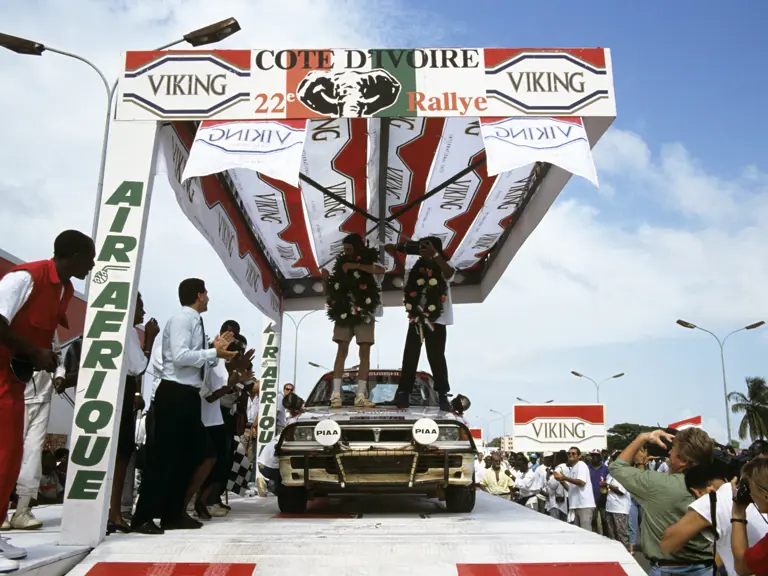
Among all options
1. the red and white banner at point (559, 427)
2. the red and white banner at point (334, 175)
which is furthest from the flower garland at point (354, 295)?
the red and white banner at point (559, 427)

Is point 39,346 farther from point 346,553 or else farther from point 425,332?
point 425,332

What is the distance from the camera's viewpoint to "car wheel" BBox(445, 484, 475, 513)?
575cm

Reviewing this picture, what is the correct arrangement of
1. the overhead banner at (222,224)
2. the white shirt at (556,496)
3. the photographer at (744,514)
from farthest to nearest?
the white shirt at (556,496)
the overhead banner at (222,224)
the photographer at (744,514)

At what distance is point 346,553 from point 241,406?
3.63 m

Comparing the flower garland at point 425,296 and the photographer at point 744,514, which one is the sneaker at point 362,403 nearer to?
the flower garland at point 425,296

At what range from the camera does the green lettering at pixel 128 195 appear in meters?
4.81

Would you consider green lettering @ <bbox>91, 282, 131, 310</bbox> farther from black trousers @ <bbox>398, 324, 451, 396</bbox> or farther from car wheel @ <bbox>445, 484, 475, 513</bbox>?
black trousers @ <bbox>398, 324, 451, 396</bbox>

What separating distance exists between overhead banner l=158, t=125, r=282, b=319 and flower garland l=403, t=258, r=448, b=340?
2064 mm

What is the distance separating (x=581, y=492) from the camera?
12.7 m

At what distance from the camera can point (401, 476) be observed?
17.7 feet

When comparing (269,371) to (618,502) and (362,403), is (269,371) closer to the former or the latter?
(362,403)

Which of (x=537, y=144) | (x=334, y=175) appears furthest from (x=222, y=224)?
(x=537, y=144)

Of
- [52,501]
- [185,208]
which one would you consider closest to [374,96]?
[185,208]

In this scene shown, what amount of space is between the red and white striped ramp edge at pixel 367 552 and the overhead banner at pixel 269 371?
662 centimetres
